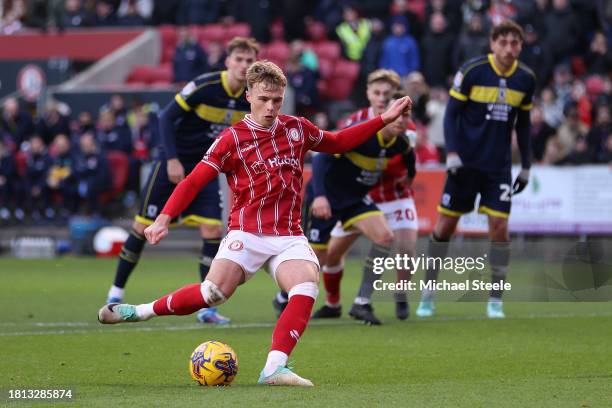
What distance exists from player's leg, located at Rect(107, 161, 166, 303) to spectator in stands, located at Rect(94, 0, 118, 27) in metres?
17.7

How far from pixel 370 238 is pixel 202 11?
16963 mm

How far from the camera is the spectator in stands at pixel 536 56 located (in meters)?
21.3

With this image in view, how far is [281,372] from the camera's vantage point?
7.29 metres

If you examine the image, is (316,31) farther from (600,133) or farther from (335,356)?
(335,356)

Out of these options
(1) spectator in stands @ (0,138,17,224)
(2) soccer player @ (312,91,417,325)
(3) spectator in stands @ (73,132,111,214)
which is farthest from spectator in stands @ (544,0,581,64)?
(2) soccer player @ (312,91,417,325)

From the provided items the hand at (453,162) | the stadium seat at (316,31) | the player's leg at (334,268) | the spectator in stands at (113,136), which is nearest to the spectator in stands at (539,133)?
the stadium seat at (316,31)

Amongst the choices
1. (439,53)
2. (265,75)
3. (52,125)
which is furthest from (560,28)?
(265,75)

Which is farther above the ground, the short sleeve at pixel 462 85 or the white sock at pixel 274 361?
the short sleeve at pixel 462 85

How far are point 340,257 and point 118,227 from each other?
394 inches

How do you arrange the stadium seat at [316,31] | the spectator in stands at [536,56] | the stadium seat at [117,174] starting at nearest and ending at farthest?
the spectator in stands at [536,56] < the stadium seat at [117,174] < the stadium seat at [316,31]

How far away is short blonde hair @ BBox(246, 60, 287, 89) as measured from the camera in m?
7.65

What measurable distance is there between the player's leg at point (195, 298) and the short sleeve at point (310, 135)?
0.92 metres

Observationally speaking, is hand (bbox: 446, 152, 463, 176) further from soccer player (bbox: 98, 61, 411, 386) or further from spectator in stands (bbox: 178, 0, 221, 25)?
spectator in stands (bbox: 178, 0, 221, 25)

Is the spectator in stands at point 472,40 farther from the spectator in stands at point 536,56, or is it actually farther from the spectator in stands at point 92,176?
the spectator in stands at point 92,176
